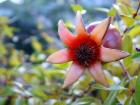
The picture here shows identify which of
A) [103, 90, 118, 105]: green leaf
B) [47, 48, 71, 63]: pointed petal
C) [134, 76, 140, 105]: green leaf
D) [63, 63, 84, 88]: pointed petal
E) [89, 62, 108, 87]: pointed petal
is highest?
[47, 48, 71, 63]: pointed petal

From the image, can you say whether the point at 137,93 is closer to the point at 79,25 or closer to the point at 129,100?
the point at 129,100

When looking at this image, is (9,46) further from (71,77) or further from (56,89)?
(71,77)

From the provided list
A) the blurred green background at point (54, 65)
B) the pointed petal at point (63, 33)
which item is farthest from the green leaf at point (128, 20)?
the pointed petal at point (63, 33)

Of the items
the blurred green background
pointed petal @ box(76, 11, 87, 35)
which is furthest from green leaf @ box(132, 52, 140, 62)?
pointed petal @ box(76, 11, 87, 35)

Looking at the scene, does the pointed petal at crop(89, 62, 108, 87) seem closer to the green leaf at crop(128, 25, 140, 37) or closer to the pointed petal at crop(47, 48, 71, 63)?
the pointed petal at crop(47, 48, 71, 63)

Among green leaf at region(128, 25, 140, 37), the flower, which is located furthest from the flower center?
green leaf at region(128, 25, 140, 37)

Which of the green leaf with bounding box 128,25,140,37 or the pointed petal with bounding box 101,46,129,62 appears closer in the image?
the pointed petal with bounding box 101,46,129,62

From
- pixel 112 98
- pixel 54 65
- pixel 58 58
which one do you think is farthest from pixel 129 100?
pixel 54 65

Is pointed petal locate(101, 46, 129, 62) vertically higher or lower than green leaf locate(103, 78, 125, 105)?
higher
